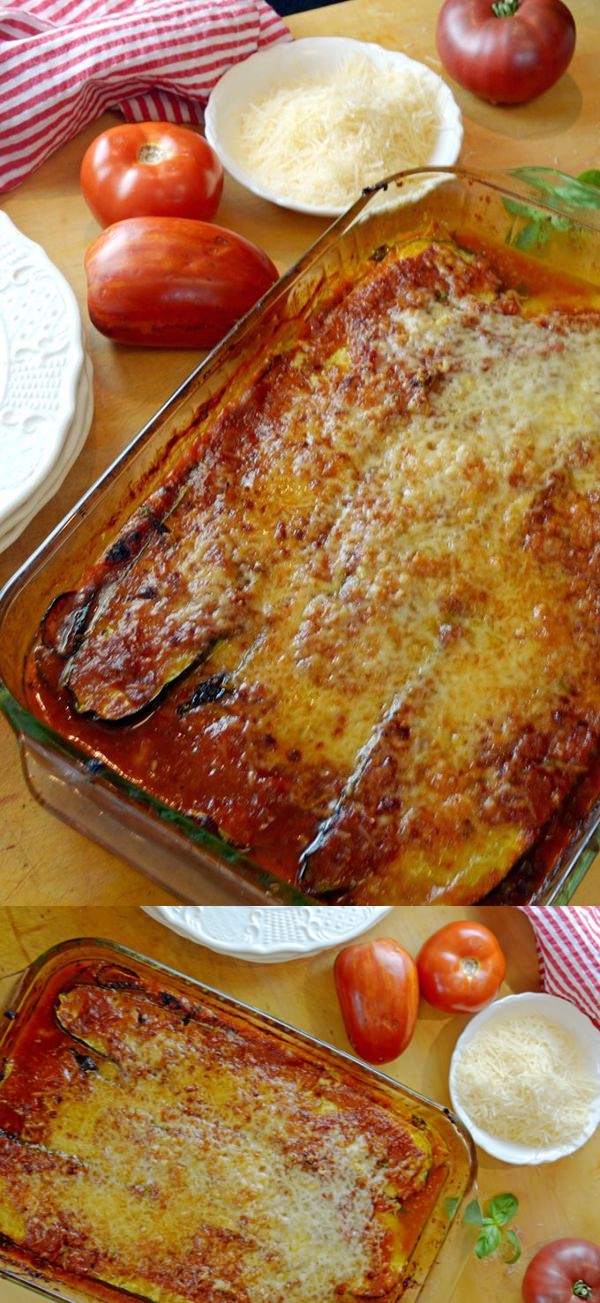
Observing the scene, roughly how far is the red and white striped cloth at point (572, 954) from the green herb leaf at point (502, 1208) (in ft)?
0.86

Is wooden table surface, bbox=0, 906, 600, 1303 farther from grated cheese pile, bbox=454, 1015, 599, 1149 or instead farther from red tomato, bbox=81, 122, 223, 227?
red tomato, bbox=81, 122, 223, 227

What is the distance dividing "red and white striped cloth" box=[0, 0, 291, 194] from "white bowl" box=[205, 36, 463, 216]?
40 millimetres

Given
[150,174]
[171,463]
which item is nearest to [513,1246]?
[171,463]

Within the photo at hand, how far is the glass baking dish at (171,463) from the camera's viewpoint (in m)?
1.19

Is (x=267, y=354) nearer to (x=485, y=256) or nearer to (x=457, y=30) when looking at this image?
(x=485, y=256)

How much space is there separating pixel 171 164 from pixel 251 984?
3.94 ft

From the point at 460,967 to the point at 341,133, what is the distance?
1.27m

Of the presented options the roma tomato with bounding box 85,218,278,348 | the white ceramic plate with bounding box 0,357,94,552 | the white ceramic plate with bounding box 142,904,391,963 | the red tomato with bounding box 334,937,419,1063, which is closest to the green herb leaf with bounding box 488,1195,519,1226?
the red tomato with bounding box 334,937,419,1063

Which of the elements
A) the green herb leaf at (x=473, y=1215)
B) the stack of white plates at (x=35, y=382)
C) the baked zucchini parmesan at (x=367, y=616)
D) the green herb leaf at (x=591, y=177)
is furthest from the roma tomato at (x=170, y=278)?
the green herb leaf at (x=473, y=1215)

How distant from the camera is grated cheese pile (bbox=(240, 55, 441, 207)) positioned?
6.16ft

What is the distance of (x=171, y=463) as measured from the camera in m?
1.42

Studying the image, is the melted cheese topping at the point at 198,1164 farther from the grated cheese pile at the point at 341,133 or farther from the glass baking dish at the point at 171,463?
the grated cheese pile at the point at 341,133

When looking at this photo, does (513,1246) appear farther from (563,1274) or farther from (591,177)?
(591,177)

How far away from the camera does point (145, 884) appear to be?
1413mm
